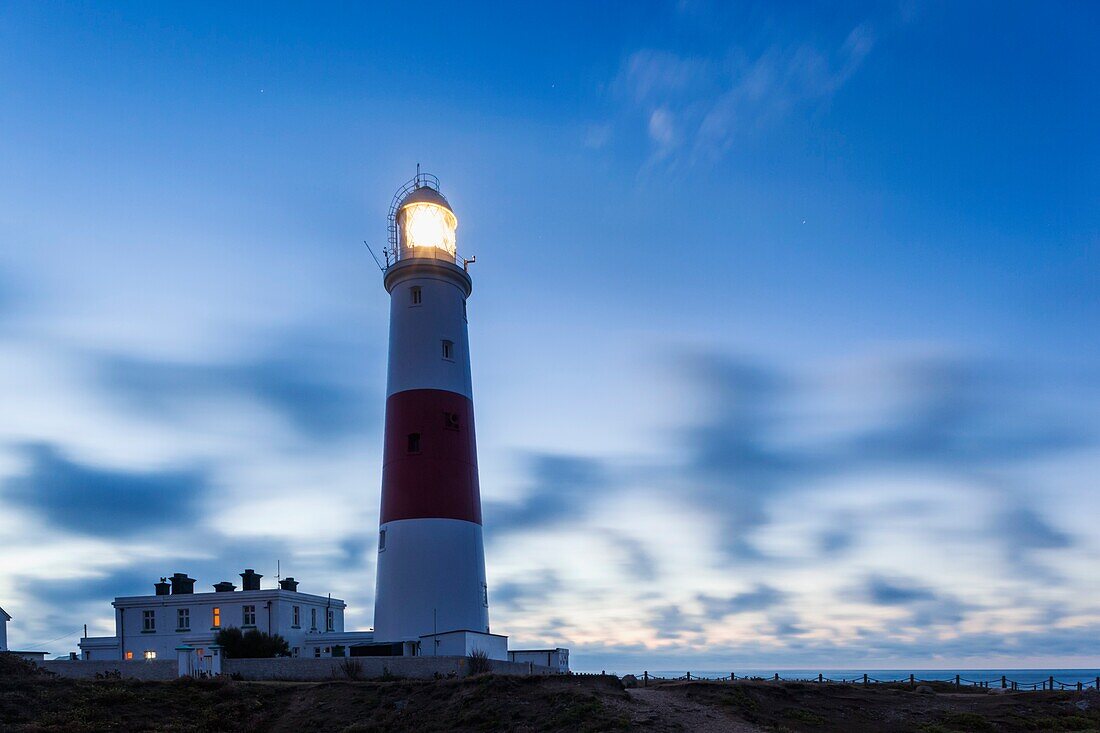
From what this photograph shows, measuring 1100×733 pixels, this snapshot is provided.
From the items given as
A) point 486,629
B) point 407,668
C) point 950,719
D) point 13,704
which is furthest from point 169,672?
point 950,719

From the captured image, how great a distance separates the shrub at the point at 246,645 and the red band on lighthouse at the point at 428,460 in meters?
8.44

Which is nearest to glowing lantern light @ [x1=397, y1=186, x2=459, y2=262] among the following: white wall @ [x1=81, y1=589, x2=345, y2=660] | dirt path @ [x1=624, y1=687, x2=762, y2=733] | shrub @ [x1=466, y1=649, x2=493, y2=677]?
shrub @ [x1=466, y1=649, x2=493, y2=677]

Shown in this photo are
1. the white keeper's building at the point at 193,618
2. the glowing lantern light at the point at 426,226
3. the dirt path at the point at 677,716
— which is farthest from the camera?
the white keeper's building at the point at 193,618

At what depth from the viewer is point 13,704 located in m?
25.3

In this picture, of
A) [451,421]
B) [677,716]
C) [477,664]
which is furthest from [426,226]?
[677,716]

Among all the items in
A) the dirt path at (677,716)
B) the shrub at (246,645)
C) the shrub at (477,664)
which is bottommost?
the dirt path at (677,716)

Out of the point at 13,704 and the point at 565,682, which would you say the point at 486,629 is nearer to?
the point at 565,682

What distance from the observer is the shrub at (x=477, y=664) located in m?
28.1

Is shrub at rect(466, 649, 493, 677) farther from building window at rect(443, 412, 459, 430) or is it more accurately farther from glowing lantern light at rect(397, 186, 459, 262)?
glowing lantern light at rect(397, 186, 459, 262)

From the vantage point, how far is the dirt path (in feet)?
82.3

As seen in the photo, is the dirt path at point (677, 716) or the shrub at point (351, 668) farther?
the shrub at point (351, 668)

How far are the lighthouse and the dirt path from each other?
6619 mm

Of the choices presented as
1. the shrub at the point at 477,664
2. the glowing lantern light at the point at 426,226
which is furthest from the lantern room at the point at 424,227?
the shrub at the point at 477,664

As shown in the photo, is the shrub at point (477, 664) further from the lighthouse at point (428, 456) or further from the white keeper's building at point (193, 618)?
the white keeper's building at point (193, 618)
